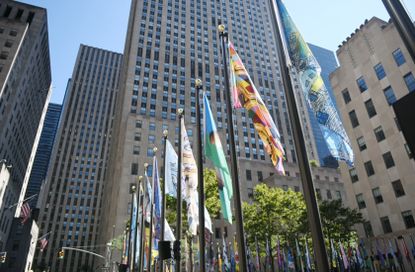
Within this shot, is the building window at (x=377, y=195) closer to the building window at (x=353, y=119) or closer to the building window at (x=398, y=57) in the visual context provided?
the building window at (x=353, y=119)

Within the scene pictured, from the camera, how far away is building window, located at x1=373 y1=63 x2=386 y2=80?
43.6m

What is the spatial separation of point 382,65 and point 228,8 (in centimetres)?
11213

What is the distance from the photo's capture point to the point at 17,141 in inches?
3903

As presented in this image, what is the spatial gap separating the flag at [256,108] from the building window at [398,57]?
117 ft

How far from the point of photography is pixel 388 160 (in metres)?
41.4

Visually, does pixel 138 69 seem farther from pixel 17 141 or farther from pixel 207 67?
pixel 17 141

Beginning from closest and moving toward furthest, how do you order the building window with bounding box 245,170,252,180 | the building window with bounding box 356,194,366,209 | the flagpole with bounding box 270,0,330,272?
the flagpole with bounding box 270,0,330,272 → the building window with bounding box 356,194,366,209 → the building window with bounding box 245,170,252,180

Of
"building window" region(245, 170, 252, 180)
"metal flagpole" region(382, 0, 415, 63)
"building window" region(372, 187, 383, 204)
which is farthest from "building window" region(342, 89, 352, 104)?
"metal flagpole" region(382, 0, 415, 63)

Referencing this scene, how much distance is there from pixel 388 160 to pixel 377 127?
185 inches

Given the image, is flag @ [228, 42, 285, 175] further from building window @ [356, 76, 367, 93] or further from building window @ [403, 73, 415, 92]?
building window @ [356, 76, 367, 93]

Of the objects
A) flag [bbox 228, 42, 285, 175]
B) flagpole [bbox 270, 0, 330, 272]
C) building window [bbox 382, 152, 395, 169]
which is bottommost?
flagpole [bbox 270, 0, 330, 272]

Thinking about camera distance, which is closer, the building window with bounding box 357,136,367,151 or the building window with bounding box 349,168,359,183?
the building window with bounding box 357,136,367,151

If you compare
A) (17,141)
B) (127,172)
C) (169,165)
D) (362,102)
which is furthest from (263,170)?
(17,141)

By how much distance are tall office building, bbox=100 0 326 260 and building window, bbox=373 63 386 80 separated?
43.9 metres
